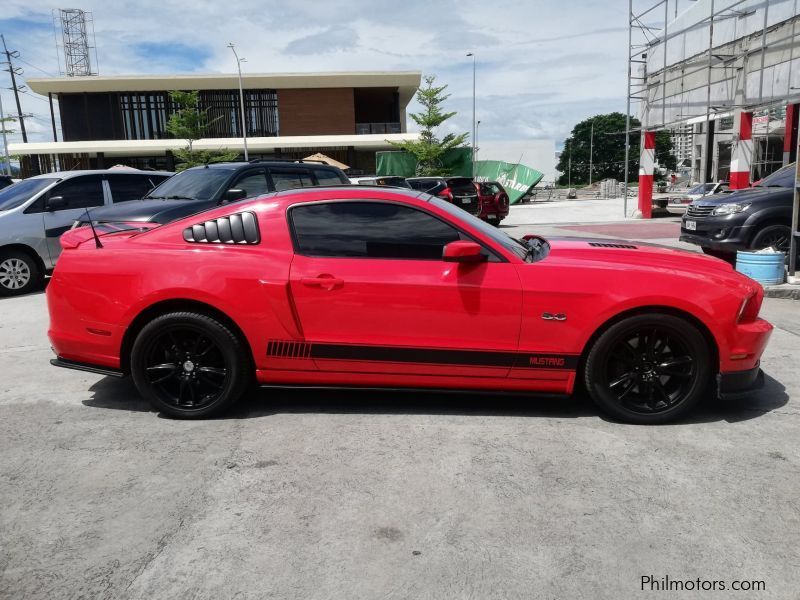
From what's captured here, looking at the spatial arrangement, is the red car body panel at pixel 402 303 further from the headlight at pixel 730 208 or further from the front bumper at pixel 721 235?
the headlight at pixel 730 208

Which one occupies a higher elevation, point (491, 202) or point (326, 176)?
point (326, 176)

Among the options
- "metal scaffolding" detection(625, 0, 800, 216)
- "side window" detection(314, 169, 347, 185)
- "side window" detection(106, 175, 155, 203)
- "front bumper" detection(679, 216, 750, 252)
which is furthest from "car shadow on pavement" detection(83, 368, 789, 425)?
"metal scaffolding" detection(625, 0, 800, 216)

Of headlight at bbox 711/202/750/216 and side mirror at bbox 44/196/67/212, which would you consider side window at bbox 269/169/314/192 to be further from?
headlight at bbox 711/202/750/216

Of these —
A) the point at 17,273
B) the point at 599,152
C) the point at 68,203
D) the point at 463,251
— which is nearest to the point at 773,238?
the point at 463,251

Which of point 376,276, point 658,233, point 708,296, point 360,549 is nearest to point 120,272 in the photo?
point 376,276

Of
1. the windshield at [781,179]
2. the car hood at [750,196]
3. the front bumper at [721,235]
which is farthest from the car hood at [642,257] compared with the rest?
the windshield at [781,179]

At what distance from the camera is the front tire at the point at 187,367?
416 cm

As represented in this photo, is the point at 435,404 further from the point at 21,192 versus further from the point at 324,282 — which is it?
the point at 21,192

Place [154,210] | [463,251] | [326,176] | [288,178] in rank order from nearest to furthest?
1. [463,251]
2. [154,210]
3. [288,178]
4. [326,176]

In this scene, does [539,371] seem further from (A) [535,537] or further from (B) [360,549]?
(B) [360,549]

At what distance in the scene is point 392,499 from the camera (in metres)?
3.19

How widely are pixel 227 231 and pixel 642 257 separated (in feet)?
9.08

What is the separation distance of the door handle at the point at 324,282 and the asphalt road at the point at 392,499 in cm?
90

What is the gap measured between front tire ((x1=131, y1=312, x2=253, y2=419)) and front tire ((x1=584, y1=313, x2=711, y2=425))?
7.41 ft
